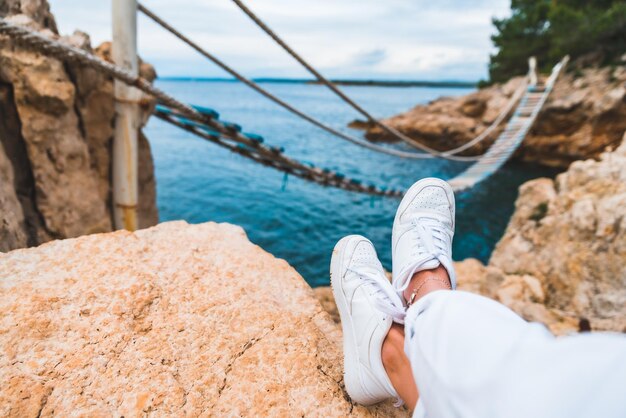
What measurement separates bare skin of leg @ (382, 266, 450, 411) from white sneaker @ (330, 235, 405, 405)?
0.02m

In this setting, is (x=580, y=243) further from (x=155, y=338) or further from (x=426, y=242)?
(x=155, y=338)

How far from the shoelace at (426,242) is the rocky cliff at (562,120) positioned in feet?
39.8

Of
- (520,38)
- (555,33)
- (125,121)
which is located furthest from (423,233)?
(520,38)

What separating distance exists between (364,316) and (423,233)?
2.09ft

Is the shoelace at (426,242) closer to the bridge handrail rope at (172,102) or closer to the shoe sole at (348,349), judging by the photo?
the shoe sole at (348,349)

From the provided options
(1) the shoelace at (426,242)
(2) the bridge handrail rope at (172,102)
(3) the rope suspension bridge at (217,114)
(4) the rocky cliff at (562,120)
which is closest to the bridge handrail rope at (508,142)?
(4) the rocky cliff at (562,120)

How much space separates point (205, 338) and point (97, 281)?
52cm

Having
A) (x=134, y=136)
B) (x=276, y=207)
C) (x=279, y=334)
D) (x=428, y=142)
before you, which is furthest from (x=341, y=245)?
(x=428, y=142)

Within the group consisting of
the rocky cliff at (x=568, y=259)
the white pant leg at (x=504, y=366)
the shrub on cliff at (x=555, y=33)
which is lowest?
the rocky cliff at (x=568, y=259)

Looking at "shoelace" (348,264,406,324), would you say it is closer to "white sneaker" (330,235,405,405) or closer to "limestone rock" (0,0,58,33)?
"white sneaker" (330,235,405,405)

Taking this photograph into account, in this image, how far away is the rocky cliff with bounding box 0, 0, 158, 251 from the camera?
2.05 metres

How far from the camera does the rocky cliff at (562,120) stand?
34.6 feet

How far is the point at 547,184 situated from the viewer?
4.71 meters

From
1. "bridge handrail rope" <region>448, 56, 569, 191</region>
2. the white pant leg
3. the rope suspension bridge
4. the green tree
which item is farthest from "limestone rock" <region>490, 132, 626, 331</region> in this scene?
the green tree
